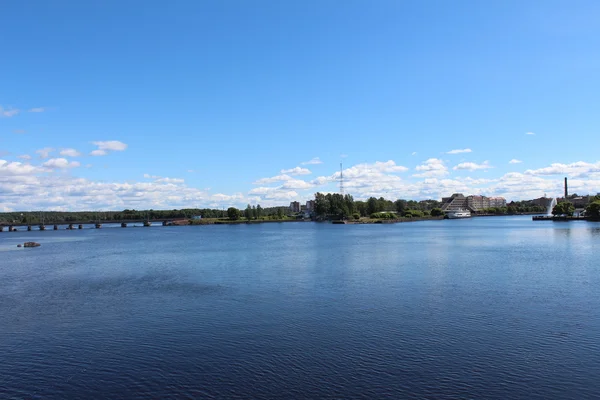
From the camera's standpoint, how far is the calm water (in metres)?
13.4

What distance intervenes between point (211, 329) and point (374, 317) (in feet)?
24.9

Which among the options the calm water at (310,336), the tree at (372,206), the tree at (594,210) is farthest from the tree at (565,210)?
the calm water at (310,336)

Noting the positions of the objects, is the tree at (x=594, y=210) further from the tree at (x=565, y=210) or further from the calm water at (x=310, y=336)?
the calm water at (x=310, y=336)

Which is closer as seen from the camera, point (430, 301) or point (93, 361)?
point (93, 361)

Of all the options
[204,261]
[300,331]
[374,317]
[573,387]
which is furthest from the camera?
[204,261]

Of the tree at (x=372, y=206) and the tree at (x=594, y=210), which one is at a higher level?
the tree at (x=372, y=206)

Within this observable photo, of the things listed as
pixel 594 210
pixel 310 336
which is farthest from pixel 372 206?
pixel 310 336

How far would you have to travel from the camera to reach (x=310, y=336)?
18.0 meters

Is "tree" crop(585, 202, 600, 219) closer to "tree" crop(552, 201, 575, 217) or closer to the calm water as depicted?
"tree" crop(552, 201, 575, 217)

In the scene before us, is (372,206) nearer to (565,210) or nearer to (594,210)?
(565,210)

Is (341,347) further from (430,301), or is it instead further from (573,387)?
(430,301)

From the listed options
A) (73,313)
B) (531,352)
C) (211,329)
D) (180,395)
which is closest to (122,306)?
(73,313)

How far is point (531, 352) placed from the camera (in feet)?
50.9

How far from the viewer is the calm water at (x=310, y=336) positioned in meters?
13.4
